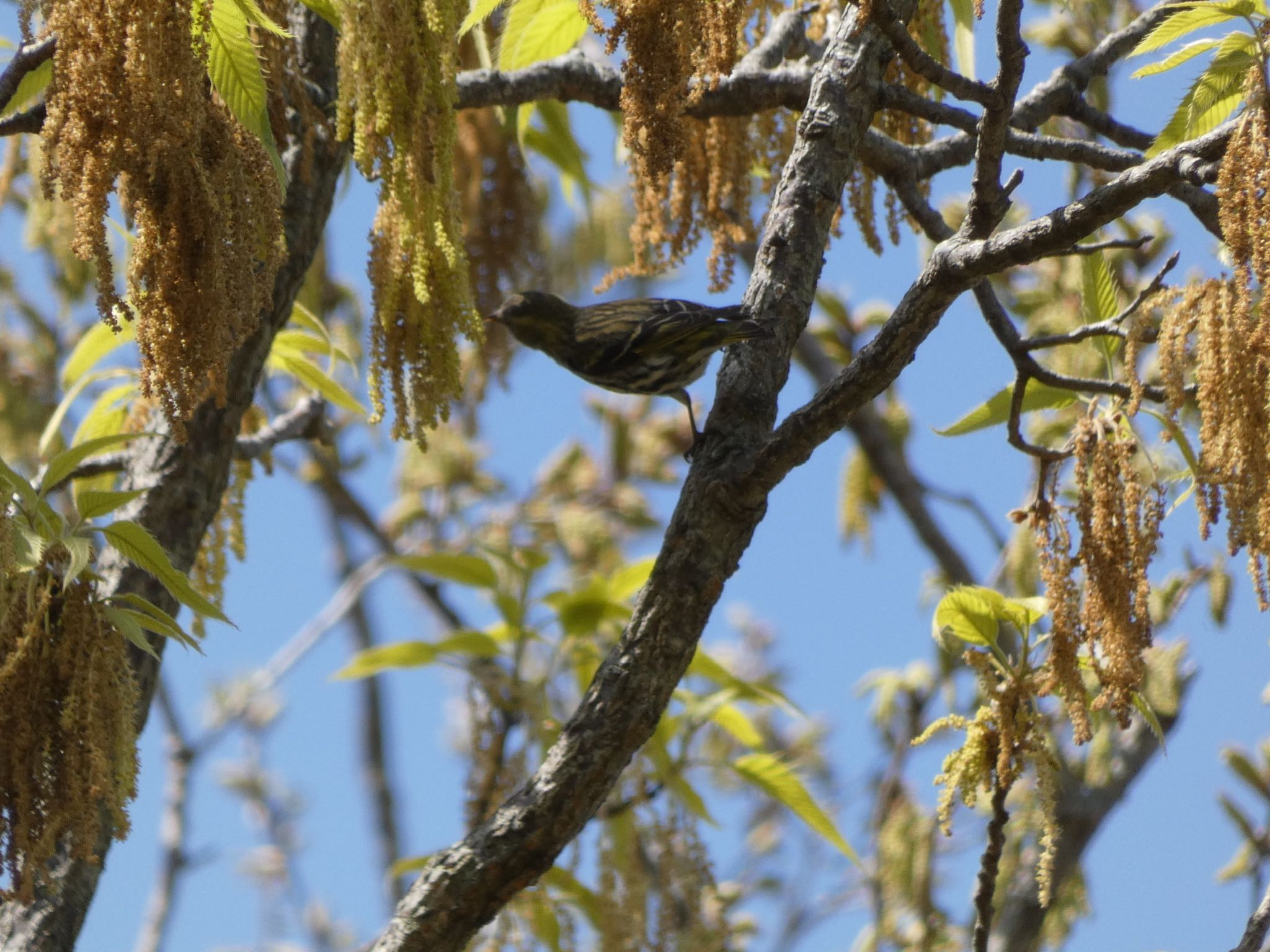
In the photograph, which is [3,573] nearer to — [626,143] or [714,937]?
[626,143]

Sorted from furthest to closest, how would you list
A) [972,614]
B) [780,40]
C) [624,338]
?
[624,338]
[780,40]
[972,614]

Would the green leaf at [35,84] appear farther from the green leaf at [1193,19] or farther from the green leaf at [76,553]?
the green leaf at [1193,19]

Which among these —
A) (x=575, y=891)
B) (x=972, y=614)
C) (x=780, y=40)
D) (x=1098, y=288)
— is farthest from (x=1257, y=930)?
(x=780, y=40)

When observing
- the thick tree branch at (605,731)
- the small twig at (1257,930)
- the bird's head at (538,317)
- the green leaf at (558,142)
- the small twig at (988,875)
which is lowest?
the small twig at (1257,930)

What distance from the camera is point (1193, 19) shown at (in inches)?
82.6

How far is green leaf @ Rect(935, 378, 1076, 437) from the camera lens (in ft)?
9.44

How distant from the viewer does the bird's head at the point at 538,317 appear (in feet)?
15.4

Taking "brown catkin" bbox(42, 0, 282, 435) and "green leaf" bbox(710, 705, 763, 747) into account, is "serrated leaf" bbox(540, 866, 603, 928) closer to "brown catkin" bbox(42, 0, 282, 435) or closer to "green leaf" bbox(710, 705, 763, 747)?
"green leaf" bbox(710, 705, 763, 747)

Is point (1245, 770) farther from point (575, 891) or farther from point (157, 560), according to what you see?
point (157, 560)

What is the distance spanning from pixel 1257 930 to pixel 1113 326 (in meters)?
1.12

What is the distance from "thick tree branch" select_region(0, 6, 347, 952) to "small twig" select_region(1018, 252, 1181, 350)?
1.57 metres

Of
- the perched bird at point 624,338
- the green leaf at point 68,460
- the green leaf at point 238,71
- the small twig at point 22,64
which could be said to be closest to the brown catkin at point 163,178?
the green leaf at point 238,71

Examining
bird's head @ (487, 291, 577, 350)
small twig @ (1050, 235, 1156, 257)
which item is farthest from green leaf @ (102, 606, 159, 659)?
bird's head @ (487, 291, 577, 350)

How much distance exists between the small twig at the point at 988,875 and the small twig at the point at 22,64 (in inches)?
80.8
